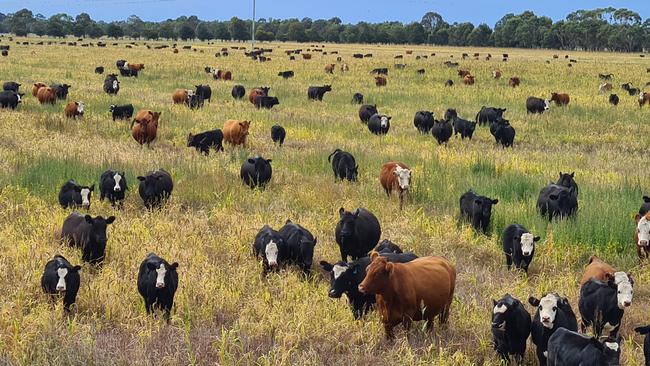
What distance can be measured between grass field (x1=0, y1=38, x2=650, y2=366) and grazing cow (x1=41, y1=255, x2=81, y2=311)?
180 millimetres

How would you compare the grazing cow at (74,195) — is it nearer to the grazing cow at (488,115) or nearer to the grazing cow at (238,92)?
the grazing cow at (488,115)

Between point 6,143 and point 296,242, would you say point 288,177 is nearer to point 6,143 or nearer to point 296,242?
point 296,242

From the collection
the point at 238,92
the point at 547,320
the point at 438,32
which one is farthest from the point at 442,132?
the point at 438,32

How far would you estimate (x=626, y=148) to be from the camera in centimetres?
1802

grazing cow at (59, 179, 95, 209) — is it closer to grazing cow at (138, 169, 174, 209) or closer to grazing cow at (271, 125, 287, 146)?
grazing cow at (138, 169, 174, 209)

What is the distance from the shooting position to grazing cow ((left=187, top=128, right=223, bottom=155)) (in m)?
15.6

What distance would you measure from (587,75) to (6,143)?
36.5 metres

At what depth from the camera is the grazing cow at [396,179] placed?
10.9 metres

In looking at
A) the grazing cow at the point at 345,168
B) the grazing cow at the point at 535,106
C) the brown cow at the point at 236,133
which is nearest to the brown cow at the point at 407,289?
the grazing cow at the point at 345,168

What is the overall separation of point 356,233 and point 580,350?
374 centimetres

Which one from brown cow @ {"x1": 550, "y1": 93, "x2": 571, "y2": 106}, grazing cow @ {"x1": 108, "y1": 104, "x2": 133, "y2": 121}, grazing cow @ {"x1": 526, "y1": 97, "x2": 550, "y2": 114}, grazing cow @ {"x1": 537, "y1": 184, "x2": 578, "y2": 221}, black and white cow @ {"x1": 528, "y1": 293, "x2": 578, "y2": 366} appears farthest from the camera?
brown cow @ {"x1": 550, "y1": 93, "x2": 571, "y2": 106}

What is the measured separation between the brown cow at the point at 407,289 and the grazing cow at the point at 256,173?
595 centimetres

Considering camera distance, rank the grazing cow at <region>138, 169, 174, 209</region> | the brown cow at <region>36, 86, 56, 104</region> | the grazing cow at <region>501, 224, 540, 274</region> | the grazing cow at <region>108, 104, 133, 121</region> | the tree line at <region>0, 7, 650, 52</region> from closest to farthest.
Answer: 1. the grazing cow at <region>501, 224, 540, 274</region>
2. the grazing cow at <region>138, 169, 174, 209</region>
3. the grazing cow at <region>108, 104, 133, 121</region>
4. the brown cow at <region>36, 86, 56, 104</region>
5. the tree line at <region>0, 7, 650, 52</region>

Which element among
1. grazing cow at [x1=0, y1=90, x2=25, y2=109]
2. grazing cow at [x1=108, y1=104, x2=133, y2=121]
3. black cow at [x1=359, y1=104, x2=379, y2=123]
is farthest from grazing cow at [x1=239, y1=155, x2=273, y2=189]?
grazing cow at [x1=0, y1=90, x2=25, y2=109]
